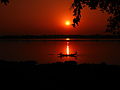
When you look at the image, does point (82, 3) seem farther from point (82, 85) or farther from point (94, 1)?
point (82, 85)

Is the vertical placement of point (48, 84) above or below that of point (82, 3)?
below

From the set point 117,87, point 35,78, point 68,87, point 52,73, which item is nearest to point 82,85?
point 68,87

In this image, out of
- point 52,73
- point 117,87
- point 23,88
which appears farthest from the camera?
point 52,73

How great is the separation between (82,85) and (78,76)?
2139 mm

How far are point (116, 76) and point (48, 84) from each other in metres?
4.33

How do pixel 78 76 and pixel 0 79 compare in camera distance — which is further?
pixel 78 76

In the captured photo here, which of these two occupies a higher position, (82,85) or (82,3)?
(82,3)

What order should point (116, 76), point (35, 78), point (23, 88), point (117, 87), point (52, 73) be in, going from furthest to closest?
1. point (52, 73)
2. point (116, 76)
3. point (35, 78)
4. point (117, 87)
5. point (23, 88)

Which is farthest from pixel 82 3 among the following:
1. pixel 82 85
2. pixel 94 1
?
pixel 82 85

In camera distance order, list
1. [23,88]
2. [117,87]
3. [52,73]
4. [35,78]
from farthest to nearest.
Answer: [52,73]
[35,78]
[117,87]
[23,88]

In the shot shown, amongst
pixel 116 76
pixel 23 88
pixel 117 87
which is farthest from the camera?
pixel 116 76

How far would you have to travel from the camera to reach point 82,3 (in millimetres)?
11570

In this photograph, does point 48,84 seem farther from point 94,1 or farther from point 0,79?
point 94,1

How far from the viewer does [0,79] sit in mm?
11727
